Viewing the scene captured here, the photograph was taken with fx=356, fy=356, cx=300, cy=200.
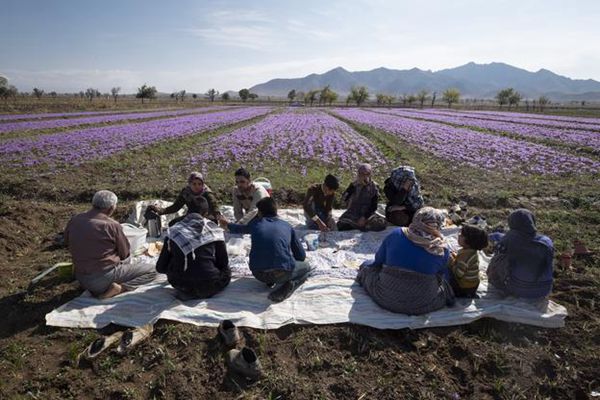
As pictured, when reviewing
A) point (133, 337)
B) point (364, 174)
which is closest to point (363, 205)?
point (364, 174)

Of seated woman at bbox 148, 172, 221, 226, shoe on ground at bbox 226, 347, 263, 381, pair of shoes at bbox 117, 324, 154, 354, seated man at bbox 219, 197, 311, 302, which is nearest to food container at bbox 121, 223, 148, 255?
seated woman at bbox 148, 172, 221, 226

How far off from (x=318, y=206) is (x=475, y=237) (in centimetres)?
310

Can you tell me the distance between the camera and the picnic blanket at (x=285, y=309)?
388 cm

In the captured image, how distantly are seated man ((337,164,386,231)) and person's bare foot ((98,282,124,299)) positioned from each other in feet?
12.4

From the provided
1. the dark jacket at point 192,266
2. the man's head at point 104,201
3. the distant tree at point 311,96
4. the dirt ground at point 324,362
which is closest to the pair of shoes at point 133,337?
the dirt ground at point 324,362

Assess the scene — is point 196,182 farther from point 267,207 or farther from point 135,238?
point 267,207

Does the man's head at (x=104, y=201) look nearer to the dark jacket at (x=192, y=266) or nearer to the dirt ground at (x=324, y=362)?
the dark jacket at (x=192, y=266)

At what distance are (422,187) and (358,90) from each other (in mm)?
77582

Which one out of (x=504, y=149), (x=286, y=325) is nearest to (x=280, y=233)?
(x=286, y=325)

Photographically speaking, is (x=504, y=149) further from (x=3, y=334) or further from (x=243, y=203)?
(x=3, y=334)

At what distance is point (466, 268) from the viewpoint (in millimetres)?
4117

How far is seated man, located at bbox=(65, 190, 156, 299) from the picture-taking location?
4.06 metres

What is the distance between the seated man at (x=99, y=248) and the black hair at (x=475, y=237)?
13.2 ft

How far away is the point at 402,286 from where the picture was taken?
152 inches
